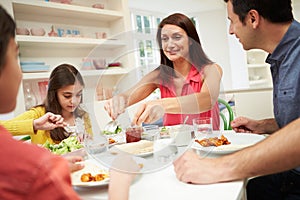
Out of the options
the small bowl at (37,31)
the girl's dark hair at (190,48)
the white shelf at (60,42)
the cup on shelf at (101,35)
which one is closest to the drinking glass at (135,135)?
the girl's dark hair at (190,48)

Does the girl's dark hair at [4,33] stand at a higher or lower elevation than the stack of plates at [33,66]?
lower

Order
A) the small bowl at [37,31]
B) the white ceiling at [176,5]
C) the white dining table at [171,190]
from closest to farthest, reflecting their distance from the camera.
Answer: the white dining table at [171,190]
the small bowl at [37,31]
the white ceiling at [176,5]

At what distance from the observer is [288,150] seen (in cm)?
63

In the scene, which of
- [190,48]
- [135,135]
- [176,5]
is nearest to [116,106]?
[135,135]

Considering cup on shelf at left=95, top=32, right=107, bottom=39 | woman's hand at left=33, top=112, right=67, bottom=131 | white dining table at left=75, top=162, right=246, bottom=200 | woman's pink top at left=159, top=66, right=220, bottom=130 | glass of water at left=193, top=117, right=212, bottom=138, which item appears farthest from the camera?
cup on shelf at left=95, top=32, right=107, bottom=39

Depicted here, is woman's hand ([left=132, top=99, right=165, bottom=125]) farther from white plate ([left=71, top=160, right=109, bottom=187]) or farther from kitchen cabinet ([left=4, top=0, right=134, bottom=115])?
kitchen cabinet ([left=4, top=0, right=134, bottom=115])

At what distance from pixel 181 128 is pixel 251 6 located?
1.85 ft

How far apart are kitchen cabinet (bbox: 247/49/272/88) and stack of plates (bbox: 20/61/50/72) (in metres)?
4.51

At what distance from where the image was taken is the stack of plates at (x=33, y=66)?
2.41m

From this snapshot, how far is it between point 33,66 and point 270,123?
2122mm

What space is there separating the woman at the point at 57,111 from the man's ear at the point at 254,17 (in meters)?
0.95

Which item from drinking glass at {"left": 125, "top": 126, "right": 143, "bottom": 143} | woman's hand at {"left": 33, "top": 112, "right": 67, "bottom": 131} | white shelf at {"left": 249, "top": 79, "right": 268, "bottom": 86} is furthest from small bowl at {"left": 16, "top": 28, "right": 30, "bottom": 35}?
white shelf at {"left": 249, "top": 79, "right": 268, "bottom": 86}

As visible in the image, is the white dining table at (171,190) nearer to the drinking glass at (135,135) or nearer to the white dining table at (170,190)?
the white dining table at (170,190)

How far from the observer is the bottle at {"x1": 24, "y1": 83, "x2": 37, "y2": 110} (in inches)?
100
